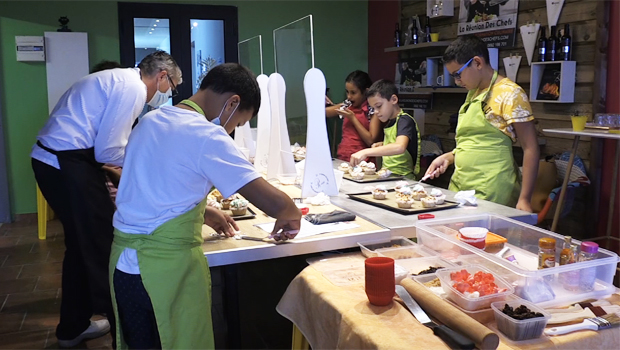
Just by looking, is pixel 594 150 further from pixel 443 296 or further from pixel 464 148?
pixel 443 296

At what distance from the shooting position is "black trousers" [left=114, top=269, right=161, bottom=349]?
161 centimetres

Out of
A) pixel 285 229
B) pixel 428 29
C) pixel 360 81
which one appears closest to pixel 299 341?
pixel 285 229

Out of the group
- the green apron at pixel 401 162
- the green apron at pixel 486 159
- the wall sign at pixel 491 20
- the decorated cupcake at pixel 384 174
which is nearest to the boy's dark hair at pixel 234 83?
the green apron at pixel 486 159

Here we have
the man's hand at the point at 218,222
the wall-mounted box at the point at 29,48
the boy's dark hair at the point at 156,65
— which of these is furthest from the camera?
the wall-mounted box at the point at 29,48

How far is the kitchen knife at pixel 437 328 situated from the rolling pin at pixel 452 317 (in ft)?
0.04

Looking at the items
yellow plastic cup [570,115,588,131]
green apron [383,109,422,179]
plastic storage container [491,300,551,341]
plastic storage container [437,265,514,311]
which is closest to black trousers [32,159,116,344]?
green apron [383,109,422,179]

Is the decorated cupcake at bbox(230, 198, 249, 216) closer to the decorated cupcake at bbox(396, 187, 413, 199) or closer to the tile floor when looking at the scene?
the decorated cupcake at bbox(396, 187, 413, 199)

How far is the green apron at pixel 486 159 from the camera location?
2.60 metres

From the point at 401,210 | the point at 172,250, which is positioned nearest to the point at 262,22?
the point at 401,210

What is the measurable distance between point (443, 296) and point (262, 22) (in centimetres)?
551

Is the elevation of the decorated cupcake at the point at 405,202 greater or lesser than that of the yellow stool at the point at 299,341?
greater

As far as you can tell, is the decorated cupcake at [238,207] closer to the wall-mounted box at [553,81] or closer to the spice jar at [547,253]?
the spice jar at [547,253]

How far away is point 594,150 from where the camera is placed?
358 centimetres

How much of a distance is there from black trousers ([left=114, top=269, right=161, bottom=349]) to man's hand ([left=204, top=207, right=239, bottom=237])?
40 cm
